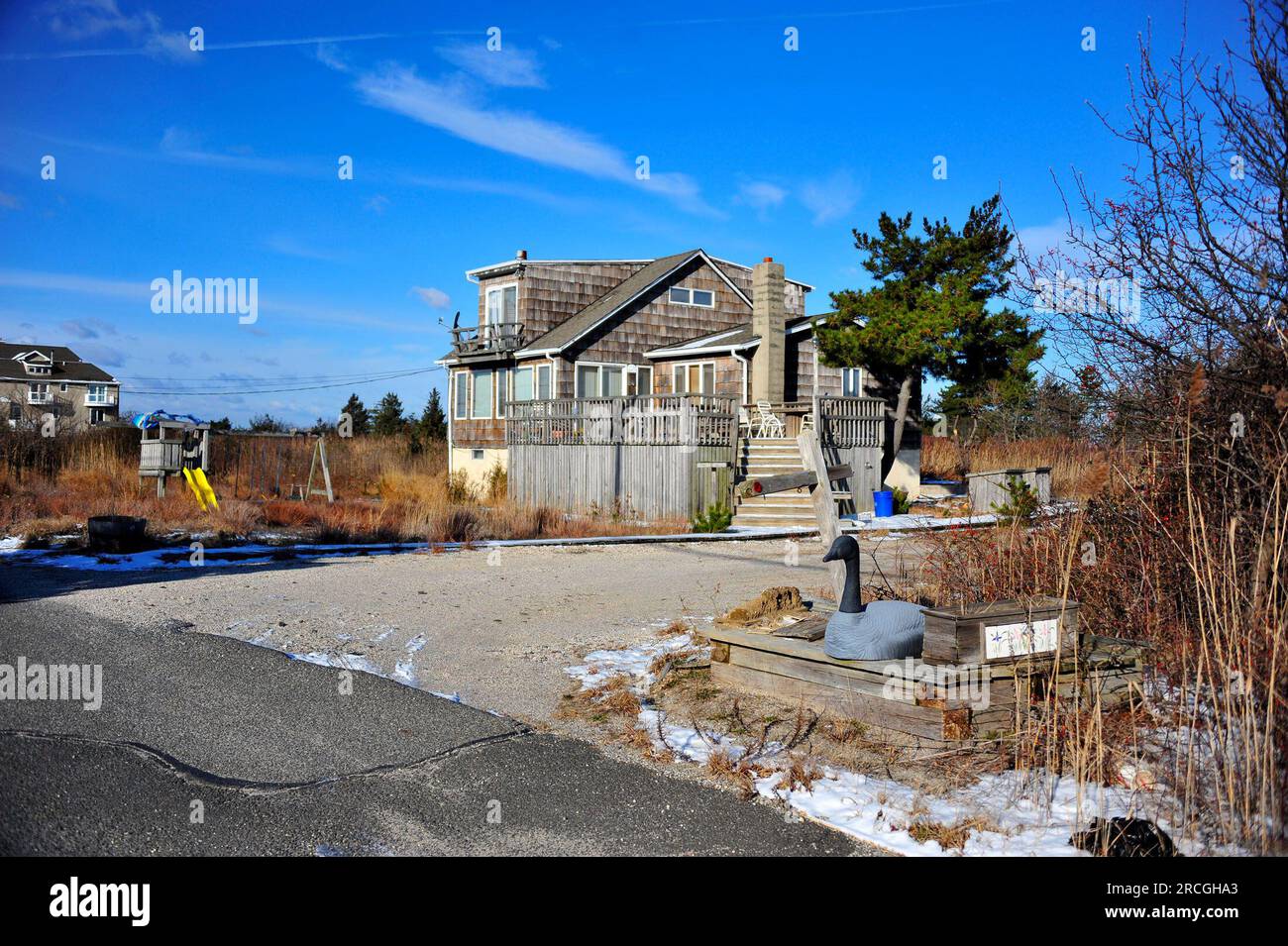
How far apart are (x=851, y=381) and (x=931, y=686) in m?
25.1

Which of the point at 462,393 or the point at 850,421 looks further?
the point at 462,393

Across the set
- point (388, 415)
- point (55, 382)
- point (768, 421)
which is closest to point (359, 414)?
point (388, 415)

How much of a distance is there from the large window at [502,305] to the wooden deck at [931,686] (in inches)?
1090

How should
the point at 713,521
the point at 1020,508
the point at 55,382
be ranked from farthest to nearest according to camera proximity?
the point at 55,382
the point at 713,521
the point at 1020,508

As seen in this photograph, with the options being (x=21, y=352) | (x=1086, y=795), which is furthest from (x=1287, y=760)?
(x=21, y=352)

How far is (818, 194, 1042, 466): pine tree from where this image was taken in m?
25.1

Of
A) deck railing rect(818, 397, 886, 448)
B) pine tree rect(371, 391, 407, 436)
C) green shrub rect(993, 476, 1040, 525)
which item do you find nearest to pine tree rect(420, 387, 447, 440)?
pine tree rect(371, 391, 407, 436)

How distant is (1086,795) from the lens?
14.7 ft

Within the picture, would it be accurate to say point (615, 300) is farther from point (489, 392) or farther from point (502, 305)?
point (489, 392)

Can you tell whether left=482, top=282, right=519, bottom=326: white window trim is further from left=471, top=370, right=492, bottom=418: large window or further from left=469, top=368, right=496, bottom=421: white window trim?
left=471, top=370, right=492, bottom=418: large window

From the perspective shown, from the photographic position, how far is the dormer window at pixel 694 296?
32906 millimetres

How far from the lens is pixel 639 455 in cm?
2202

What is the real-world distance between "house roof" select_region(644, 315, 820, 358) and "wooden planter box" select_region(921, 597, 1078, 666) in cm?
2265
